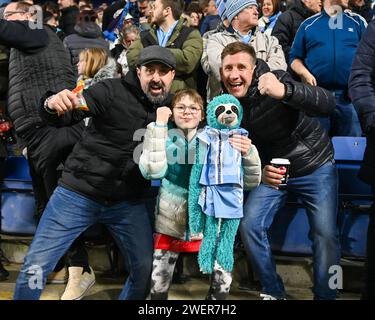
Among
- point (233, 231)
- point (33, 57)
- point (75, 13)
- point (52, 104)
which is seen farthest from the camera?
point (75, 13)

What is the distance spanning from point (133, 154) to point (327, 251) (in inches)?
57.4

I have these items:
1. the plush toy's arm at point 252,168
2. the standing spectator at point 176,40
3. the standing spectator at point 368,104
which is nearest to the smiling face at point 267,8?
the standing spectator at point 176,40

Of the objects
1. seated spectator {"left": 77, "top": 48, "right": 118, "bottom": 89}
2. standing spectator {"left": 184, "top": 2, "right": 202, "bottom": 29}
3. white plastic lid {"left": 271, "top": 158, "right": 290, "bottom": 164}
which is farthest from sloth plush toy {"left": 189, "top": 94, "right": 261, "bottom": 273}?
standing spectator {"left": 184, "top": 2, "right": 202, "bottom": 29}

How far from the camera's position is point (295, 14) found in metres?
6.91

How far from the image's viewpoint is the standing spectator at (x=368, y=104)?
4301mm

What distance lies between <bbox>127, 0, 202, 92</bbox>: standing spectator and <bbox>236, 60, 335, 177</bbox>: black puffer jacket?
113 cm

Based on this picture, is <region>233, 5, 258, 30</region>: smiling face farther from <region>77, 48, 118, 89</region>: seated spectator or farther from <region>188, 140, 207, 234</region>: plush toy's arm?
<region>188, 140, 207, 234</region>: plush toy's arm

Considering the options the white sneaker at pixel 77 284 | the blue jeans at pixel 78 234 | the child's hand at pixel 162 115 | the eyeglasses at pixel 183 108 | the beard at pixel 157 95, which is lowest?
the white sneaker at pixel 77 284

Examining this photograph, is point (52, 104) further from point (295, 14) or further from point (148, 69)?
point (295, 14)

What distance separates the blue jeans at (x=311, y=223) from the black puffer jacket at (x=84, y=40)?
2.42 m

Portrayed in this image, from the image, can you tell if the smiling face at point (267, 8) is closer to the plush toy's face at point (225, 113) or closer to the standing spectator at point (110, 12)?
the standing spectator at point (110, 12)

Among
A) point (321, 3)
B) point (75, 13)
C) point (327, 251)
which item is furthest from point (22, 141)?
point (75, 13)

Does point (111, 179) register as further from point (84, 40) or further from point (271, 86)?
point (84, 40)

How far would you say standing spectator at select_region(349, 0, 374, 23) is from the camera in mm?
7184
